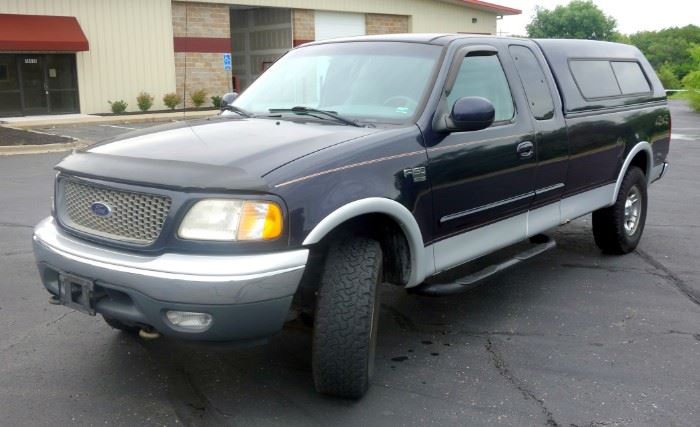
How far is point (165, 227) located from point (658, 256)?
504cm

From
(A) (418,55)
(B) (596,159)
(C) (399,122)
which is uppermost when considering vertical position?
(A) (418,55)

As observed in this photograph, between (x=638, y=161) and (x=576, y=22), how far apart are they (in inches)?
3254

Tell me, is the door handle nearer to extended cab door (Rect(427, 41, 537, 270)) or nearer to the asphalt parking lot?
extended cab door (Rect(427, 41, 537, 270))

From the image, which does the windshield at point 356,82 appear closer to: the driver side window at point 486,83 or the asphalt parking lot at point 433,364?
the driver side window at point 486,83

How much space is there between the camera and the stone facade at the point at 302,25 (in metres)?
34.5

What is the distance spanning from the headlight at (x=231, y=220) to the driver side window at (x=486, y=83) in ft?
5.71

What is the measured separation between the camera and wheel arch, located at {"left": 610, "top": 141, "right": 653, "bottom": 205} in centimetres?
630

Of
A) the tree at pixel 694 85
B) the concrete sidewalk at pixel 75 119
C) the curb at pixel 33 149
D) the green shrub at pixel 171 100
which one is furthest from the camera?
the green shrub at pixel 171 100

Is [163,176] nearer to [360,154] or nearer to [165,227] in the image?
[165,227]

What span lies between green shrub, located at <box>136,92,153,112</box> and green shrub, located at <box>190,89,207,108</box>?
202cm

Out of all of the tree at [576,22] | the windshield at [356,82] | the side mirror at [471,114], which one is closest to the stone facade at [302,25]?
the windshield at [356,82]

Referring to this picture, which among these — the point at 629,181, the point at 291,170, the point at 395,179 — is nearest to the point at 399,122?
the point at 395,179

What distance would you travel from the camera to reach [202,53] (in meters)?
32.0

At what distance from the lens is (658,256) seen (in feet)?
22.1
